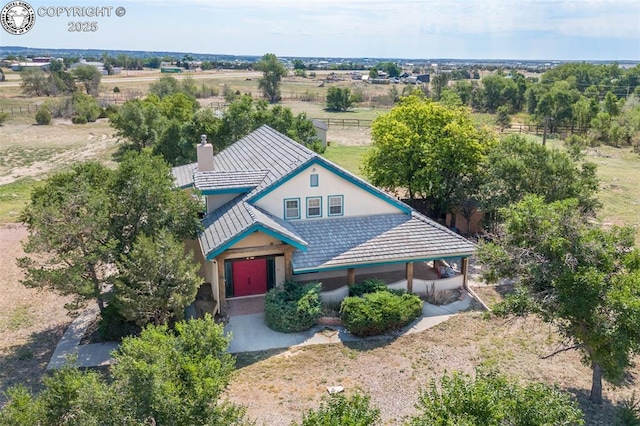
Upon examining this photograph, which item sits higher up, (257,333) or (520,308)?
(520,308)

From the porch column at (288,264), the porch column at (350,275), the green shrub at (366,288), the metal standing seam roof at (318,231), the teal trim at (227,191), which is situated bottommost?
the green shrub at (366,288)

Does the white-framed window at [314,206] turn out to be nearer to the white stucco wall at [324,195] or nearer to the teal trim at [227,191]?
the white stucco wall at [324,195]

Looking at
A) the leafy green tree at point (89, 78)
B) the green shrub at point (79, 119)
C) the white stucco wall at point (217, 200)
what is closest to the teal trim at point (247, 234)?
the white stucco wall at point (217, 200)

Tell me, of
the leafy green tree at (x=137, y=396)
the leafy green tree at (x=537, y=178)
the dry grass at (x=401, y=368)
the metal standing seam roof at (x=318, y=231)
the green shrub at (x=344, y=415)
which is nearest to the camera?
the green shrub at (x=344, y=415)

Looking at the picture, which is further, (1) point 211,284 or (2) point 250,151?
(2) point 250,151

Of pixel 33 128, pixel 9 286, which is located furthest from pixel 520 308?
pixel 33 128

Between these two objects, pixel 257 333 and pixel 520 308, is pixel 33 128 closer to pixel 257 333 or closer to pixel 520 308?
pixel 257 333

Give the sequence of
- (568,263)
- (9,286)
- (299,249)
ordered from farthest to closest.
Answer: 1. (9,286)
2. (299,249)
3. (568,263)
